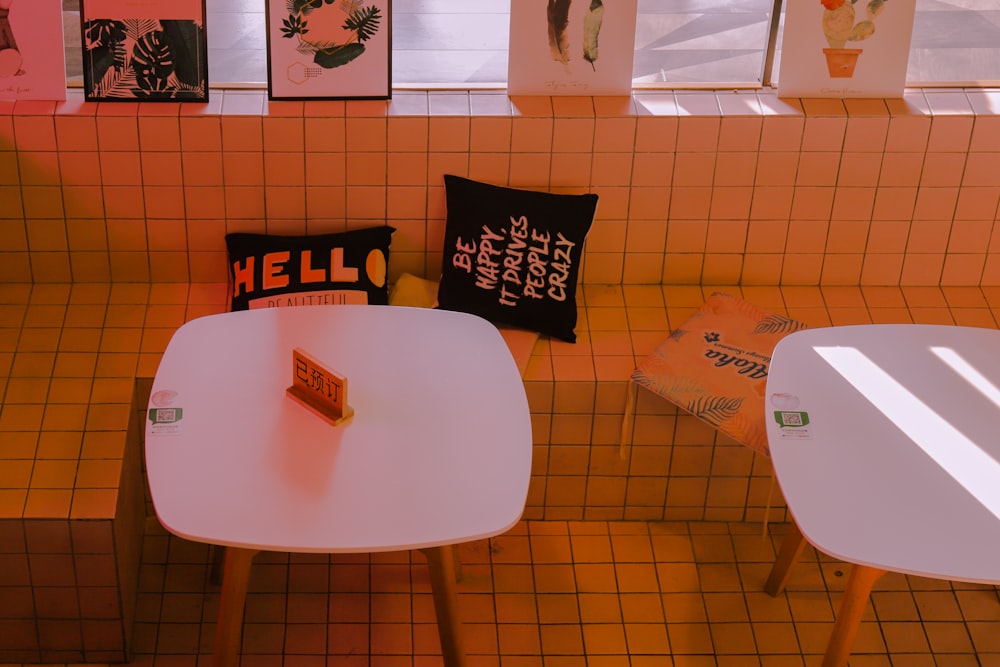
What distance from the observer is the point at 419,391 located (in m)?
2.36

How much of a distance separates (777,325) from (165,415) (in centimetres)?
166

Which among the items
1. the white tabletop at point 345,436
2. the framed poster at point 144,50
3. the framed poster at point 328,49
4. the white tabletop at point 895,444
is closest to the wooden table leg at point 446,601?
the white tabletop at point 345,436

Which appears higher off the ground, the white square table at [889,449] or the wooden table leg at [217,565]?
the white square table at [889,449]

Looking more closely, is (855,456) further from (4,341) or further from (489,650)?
(4,341)

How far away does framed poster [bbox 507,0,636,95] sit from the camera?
3.05 meters

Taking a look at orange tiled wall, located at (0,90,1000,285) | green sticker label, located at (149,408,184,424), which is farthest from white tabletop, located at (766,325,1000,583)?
green sticker label, located at (149,408,184,424)

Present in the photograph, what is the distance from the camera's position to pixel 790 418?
2.35m

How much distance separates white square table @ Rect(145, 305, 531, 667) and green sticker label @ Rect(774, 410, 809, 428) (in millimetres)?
527

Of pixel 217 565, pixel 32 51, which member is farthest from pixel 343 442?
pixel 32 51

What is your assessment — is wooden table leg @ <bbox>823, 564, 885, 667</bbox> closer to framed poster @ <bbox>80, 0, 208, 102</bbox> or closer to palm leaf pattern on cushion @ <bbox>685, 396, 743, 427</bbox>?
palm leaf pattern on cushion @ <bbox>685, 396, 743, 427</bbox>

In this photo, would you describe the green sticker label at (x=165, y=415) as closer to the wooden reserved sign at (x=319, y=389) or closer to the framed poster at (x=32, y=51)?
the wooden reserved sign at (x=319, y=389)

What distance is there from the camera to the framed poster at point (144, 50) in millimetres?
2977

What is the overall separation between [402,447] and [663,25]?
2019 millimetres

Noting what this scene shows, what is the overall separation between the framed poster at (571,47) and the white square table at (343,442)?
85 centimetres
